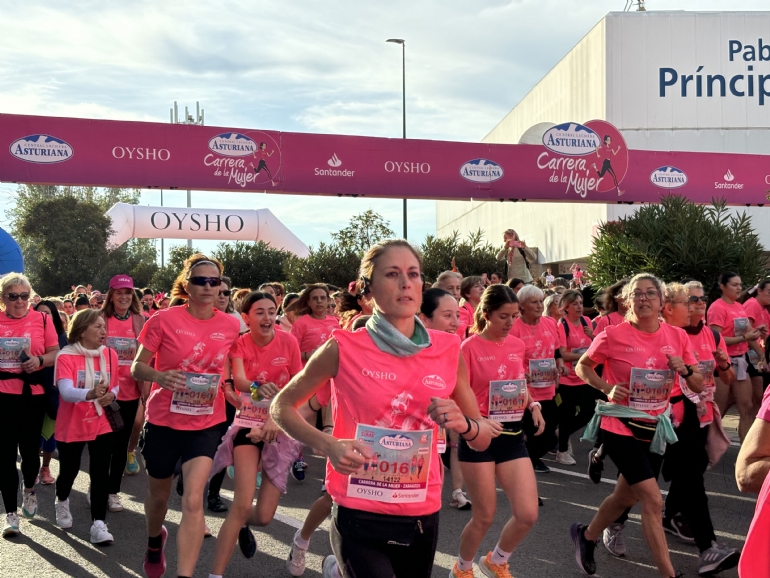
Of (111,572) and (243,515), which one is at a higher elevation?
(243,515)

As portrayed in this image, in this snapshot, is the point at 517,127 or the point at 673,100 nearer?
the point at 673,100

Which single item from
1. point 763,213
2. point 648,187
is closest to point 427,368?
point 648,187

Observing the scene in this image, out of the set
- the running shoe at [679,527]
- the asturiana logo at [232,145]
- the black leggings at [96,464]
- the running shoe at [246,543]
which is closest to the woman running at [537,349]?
the running shoe at [679,527]

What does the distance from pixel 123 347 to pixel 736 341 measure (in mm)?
6279

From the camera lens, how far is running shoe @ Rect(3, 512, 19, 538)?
6348 millimetres

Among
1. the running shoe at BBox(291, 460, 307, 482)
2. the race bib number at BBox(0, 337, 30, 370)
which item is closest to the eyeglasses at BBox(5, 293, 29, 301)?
the race bib number at BBox(0, 337, 30, 370)

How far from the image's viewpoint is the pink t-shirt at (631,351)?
5.33 metres

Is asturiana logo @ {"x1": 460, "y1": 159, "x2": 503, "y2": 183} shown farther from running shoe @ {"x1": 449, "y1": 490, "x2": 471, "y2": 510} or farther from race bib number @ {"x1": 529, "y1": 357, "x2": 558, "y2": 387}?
running shoe @ {"x1": 449, "y1": 490, "x2": 471, "y2": 510}

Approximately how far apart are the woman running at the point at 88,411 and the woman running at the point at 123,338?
58 cm

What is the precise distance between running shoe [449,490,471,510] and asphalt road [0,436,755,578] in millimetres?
72

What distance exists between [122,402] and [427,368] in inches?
196

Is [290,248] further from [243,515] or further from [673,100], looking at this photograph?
[243,515]

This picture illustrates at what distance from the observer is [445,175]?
17359 mm

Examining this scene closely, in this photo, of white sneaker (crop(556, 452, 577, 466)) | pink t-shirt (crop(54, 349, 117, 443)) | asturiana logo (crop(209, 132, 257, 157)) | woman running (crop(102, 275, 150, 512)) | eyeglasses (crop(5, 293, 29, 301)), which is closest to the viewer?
pink t-shirt (crop(54, 349, 117, 443))
